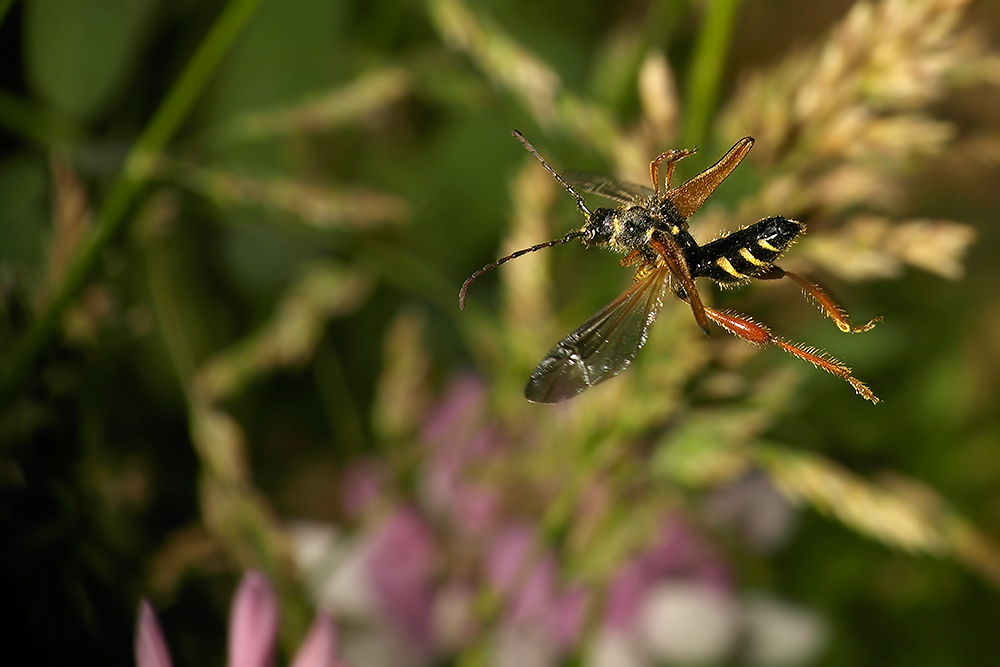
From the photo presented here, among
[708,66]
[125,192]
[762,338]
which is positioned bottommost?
[762,338]

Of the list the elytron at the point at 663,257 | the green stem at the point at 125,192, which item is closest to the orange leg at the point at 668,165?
the elytron at the point at 663,257

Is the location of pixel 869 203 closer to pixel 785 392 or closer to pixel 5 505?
pixel 785 392

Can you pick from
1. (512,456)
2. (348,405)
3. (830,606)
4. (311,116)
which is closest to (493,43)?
(311,116)

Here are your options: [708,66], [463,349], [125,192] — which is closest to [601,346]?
[708,66]

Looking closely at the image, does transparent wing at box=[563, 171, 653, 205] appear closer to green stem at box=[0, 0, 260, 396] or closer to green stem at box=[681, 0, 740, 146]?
green stem at box=[681, 0, 740, 146]

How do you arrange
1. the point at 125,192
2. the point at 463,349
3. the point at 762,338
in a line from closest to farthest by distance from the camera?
the point at 762,338
the point at 125,192
the point at 463,349

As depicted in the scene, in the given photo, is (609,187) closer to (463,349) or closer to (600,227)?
(600,227)

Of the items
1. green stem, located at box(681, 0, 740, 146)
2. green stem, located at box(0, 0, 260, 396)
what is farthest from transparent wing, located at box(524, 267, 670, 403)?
green stem, located at box(0, 0, 260, 396)
